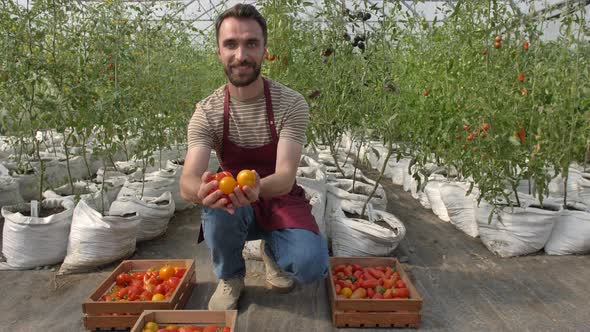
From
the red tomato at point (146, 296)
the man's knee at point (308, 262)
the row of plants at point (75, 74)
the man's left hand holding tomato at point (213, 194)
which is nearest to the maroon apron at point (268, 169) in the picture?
the man's knee at point (308, 262)

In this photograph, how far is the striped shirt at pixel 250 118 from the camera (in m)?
1.78

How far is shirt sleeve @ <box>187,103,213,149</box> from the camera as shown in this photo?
5.71ft

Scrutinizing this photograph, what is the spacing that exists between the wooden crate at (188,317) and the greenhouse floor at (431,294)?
1.02 ft

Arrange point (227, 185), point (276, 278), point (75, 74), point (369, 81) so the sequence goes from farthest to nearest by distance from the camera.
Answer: point (369, 81), point (75, 74), point (276, 278), point (227, 185)

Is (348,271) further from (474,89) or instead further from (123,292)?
(474,89)

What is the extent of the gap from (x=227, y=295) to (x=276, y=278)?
0.94 feet

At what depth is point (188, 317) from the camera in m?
1.63

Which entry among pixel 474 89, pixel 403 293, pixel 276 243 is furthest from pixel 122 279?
pixel 474 89

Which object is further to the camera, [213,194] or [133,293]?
[133,293]

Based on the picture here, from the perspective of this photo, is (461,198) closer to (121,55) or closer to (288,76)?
(288,76)

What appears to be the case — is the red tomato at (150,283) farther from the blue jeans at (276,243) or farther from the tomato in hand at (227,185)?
the tomato in hand at (227,185)

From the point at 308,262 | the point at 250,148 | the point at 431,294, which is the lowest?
the point at 431,294

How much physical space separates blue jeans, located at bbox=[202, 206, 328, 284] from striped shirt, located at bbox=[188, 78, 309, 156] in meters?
0.32

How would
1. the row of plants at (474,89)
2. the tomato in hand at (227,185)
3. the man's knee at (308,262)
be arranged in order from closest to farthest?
the tomato in hand at (227,185) → the man's knee at (308,262) → the row of plants at (474,89)
